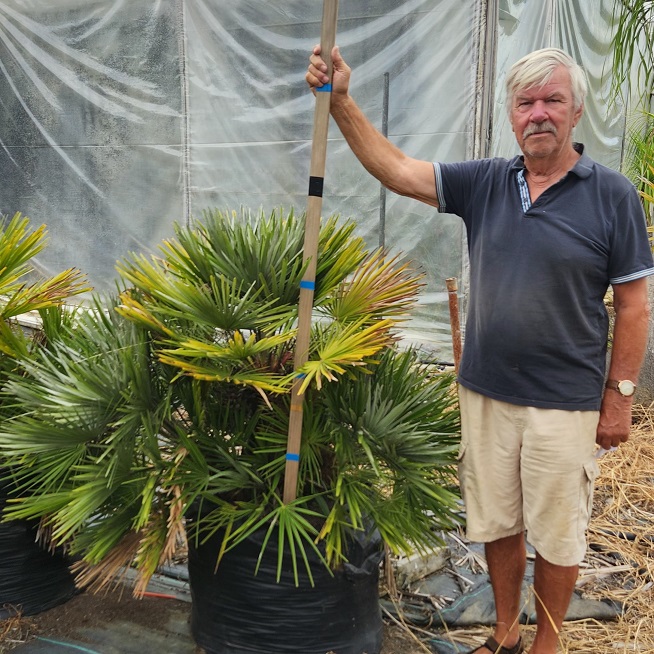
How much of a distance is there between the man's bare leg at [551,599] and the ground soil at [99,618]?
394mm

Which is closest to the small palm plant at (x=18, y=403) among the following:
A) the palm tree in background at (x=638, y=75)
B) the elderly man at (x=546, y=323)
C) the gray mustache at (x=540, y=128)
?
the elderly man at (x=546, y=323)

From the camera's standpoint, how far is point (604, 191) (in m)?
2.12

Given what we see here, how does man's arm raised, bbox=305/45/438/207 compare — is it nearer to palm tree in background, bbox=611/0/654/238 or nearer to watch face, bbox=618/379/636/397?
watch face, bbox=618/379/636/397

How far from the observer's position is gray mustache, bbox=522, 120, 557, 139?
2117 mm

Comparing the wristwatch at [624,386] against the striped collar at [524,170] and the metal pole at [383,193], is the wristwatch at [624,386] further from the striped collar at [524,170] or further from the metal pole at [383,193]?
the metal pole at [383,193]

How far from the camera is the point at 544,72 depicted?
2.11 metres

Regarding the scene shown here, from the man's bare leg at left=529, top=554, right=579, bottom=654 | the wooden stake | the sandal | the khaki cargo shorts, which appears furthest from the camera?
the wooden stake

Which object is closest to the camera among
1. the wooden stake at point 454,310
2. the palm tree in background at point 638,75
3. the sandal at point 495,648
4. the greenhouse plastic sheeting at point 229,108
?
the sandal at point 495,648

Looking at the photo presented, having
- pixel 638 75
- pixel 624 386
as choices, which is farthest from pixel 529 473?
pixel 638 75

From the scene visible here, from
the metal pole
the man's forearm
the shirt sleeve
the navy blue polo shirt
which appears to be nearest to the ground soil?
the navy blue polo shirt

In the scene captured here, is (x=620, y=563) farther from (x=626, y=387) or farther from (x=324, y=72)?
(x=324, y=72)

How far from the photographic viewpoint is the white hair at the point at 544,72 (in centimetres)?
212

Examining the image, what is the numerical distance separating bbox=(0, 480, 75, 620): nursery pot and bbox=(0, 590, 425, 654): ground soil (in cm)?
4

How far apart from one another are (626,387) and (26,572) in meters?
2.05
